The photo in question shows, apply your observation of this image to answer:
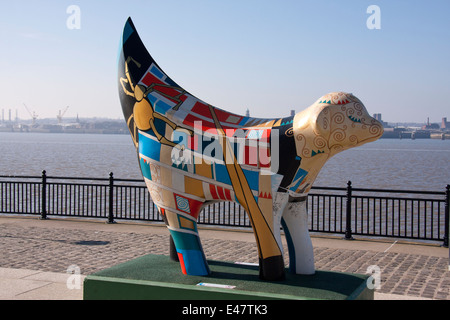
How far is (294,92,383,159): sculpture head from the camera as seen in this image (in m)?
5.75

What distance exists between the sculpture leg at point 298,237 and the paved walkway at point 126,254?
5.37 ft

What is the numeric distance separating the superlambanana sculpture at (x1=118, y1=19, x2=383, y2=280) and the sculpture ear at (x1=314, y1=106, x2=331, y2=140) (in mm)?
11

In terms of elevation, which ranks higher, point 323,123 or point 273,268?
point 323,123

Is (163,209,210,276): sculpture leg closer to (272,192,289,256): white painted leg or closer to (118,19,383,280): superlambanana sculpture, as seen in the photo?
(118,19,383,280): superlambanana sculpture

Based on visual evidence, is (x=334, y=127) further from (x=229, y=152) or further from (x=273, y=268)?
(x=273, y=268)

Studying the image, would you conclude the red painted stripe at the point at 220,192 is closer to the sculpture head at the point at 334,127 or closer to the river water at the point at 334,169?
the sculpture head at the point at 334,127

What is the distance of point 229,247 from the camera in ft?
36.0

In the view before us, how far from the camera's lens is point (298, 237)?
6262mm

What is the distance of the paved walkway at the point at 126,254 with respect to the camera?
7.91 metres

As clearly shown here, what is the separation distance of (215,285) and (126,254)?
4621 mm

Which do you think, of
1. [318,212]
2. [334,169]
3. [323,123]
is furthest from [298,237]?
[334,169]
